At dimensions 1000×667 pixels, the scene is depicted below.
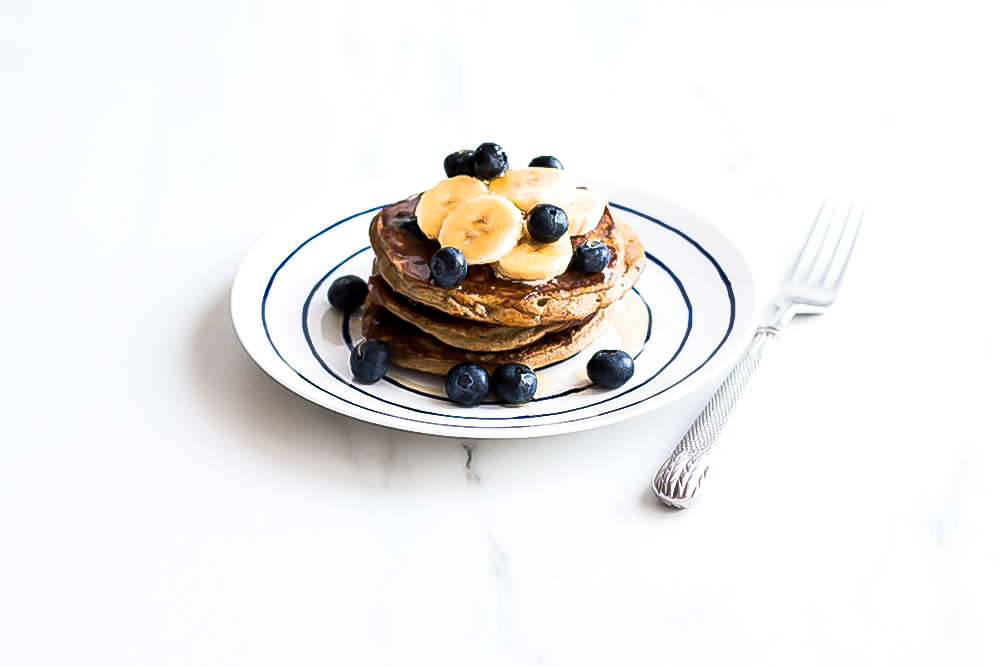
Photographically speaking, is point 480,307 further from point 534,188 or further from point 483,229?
point 534,188

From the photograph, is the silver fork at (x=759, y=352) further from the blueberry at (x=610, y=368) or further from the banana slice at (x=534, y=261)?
the banana slice at (x=534, y=261)

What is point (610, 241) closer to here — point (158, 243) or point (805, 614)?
point (805, 614)

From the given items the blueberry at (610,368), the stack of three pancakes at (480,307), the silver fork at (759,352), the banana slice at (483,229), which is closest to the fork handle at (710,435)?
the silver fork at (759,352)

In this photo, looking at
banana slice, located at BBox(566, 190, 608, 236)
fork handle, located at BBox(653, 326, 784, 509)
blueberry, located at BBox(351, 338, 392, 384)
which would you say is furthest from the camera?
banana slice, located at BBox(566, 190, 608, 236)

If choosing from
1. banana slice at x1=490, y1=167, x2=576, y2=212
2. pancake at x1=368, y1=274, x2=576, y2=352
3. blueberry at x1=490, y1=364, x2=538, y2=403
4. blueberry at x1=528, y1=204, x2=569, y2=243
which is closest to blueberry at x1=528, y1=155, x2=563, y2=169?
banana slice at x1=490, y1=167, x2=576, y2=212

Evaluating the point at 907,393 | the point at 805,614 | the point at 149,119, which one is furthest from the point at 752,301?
the point at 149,119

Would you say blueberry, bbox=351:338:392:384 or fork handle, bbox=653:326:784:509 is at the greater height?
fork handle, bbox=653:326:784:509

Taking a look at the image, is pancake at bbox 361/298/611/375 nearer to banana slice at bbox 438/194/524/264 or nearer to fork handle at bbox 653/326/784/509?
banana slice at bbox 438/194/524/264
